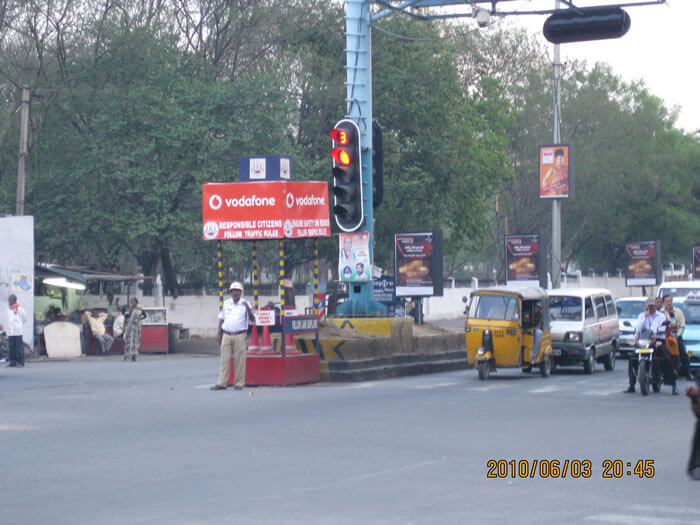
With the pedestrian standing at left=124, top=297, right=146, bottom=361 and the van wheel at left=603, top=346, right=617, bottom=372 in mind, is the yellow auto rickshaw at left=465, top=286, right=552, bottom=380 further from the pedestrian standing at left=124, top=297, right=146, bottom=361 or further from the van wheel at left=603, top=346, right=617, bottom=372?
the pedestrian standing at left=124, top=297, right=146, bottom=361

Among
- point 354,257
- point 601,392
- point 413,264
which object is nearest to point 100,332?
point 413,264

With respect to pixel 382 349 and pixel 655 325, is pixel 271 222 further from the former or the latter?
pixel 655 325

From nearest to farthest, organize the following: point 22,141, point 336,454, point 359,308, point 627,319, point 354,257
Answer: point 336,454 < point 354,257 < point 359,308 < point 22,141 < point 627,319

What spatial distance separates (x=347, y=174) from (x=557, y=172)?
23015 mm

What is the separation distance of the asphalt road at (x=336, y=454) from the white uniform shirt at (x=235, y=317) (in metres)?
1.17

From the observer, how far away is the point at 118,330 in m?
35.5

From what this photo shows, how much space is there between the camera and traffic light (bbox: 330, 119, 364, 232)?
20.9 m

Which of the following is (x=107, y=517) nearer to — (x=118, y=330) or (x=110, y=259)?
(x=118, y=330)

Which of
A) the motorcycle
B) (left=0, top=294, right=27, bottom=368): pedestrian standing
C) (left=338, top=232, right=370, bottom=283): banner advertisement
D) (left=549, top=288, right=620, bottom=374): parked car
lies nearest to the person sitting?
(left=0, top=294, right=27, bottom=368): pedestrian standing

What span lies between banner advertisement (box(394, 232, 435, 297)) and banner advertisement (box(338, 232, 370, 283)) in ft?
43.1

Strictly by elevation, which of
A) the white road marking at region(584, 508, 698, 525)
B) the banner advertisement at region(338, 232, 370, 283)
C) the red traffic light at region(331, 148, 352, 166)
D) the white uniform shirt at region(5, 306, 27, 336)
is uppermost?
the red traffic light at region(331, 148, 352, 166)

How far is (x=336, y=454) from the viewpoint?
11.9 meters

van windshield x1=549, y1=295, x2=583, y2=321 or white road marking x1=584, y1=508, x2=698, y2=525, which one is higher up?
van windshield x1=549, y1=295, x2=583, y2=321

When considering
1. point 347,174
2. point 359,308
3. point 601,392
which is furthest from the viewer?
point 359,308
